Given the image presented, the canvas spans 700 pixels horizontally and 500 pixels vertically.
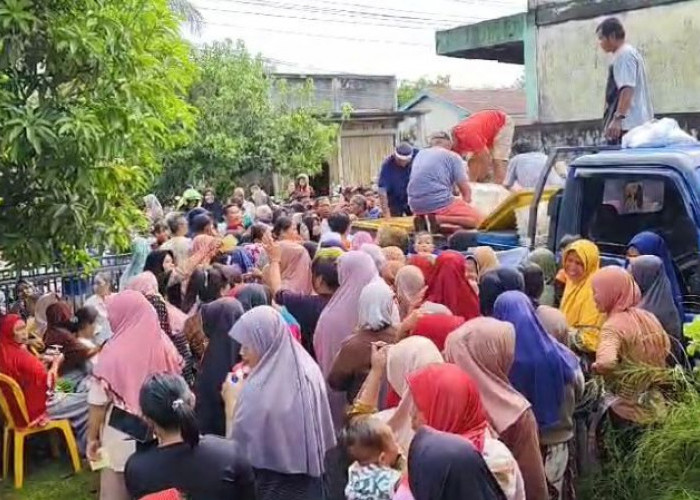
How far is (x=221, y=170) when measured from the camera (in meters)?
20.7

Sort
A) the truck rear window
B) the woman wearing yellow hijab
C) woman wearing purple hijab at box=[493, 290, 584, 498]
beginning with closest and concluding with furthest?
woman wearing purple hijab at box=[493, 290, 584, 498] → the woman wearing yellow hijab → the truck rear window

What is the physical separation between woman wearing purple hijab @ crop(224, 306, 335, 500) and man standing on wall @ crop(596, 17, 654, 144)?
405 centimetres

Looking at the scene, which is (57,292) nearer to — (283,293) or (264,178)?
(283,293)

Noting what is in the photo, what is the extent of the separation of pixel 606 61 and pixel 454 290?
7980 millimetres

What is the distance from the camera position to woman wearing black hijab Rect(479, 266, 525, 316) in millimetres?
5117

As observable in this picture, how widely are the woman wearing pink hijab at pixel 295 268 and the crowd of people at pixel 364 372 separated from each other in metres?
0.02

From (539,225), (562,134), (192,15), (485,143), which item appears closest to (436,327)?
(539,225)

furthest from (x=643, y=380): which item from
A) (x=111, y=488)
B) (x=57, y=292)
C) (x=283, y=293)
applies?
(x=57, y=292)

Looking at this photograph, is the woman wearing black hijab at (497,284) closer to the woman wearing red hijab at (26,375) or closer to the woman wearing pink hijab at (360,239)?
the woman wearing pink hijab at (360,239)

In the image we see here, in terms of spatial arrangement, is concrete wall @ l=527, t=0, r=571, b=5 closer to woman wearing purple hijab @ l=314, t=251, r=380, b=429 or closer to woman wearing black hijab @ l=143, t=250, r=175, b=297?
woman wearing black hijab @ l=143, t=250, r=175, b=297

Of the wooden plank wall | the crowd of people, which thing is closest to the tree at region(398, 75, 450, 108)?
the wooden plank wall

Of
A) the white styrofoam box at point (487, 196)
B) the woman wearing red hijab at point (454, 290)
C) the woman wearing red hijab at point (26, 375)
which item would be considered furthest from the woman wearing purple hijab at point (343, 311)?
the white styrofoam box at point (487, 196)

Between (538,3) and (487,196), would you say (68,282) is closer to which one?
(487,196)

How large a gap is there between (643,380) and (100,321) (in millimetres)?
4698
